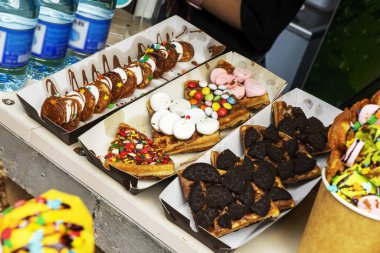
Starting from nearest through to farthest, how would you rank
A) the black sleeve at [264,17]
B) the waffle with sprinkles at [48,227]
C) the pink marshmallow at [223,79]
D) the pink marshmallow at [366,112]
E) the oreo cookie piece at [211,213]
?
the waffle with sprinkles at [48,227] < the pink marshmallow at [366,112] < the oreo cookie piece at [211,213] < the pink marshmallow at [223,79] < the black sleeve at [264,17]

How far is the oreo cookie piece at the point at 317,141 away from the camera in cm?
158

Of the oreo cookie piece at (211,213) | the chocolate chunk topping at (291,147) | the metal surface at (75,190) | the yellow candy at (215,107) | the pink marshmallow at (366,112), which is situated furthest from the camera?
the yellow candy at (215,107)

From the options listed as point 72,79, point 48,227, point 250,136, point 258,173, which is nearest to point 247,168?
point 258,173

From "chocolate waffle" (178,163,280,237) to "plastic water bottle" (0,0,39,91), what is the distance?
538 mm

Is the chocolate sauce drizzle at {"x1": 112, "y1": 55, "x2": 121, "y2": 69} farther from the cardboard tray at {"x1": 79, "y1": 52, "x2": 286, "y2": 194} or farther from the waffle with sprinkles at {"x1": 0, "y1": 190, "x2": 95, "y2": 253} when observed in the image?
the waffle with sprinkles at {"x1": 0, "y1": 190, "x2": 95, "y2": 253}

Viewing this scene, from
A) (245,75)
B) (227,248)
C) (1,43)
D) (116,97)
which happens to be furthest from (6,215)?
(245,75)

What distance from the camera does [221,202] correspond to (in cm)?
131

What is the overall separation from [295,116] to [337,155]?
0.52m

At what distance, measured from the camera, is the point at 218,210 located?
1321mm

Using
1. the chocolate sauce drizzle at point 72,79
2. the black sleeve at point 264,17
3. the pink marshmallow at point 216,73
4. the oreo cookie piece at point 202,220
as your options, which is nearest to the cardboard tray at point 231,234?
the oreo cookie piece at point 202,220

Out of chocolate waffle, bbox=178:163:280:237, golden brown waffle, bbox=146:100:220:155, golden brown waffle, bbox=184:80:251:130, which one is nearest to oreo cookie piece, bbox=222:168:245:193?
chocolate waffle, bbox=178:163:280:237

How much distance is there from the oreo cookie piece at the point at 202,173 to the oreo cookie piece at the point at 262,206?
102 millimetres

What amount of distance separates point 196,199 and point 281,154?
30 centimetres

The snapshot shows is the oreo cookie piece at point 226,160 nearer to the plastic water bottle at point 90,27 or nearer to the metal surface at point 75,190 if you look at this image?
the metal surface at point 75,190
